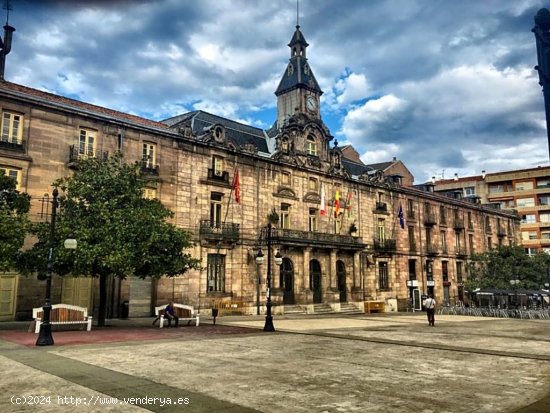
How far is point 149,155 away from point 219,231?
22.2ft

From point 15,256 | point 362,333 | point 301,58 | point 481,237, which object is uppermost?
point 301,58

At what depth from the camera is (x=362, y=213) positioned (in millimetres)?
42875

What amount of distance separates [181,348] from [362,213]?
31.4 m

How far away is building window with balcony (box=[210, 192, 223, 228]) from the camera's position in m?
31.4

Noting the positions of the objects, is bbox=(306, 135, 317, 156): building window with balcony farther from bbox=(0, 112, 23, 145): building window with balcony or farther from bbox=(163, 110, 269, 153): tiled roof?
bbox=(0, 112, 23, 145): building window with balcony

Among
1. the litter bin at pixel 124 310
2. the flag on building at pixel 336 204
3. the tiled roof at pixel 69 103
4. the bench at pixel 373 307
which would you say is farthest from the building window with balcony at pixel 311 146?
the litter bin at pixel 124 310

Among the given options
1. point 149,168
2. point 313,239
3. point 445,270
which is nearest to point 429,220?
point 445,270

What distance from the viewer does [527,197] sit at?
68.4m

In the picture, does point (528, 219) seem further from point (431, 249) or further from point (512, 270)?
point (512, 270)

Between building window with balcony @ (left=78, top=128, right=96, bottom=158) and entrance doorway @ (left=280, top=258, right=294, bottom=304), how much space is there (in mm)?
15806

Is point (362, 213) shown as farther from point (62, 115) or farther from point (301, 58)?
point (62, 115)

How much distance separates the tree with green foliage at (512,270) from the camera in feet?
140

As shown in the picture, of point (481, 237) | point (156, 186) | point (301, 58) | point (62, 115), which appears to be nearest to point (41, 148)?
point (62, 115)

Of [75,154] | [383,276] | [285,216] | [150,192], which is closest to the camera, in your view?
[75,154]
